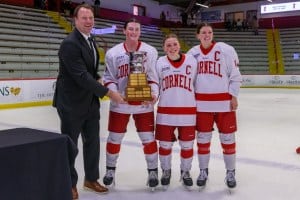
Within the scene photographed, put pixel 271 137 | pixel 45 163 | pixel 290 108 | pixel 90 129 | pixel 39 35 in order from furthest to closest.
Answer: pixel 39 35 < pixel 290 108 < pixel 271 137 < pixel 90 129 < pixel 45 163

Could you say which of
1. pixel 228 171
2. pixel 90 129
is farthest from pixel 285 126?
pixel 90 129

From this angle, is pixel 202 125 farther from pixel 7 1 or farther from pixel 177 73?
pixel 7 1

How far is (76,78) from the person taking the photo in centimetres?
255

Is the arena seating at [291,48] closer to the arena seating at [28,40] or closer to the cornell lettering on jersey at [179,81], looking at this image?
the arena seating at [28,40]

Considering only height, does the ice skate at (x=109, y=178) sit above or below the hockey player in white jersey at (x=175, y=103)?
below

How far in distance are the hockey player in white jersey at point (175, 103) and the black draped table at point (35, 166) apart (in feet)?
3.63

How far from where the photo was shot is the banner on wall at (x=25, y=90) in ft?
28.1

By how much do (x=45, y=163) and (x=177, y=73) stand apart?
1390mm

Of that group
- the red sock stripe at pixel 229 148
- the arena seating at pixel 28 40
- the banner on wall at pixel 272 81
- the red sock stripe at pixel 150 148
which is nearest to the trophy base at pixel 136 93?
the red sock stripe at pixel 150 148

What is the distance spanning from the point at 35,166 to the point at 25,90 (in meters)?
7.77

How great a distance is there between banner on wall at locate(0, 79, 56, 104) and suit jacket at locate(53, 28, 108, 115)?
20.9 ft

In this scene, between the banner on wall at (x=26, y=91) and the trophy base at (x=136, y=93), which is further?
the banner on wall at (x=26, y=91)

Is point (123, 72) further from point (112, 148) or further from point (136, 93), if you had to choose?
point (112, 148)

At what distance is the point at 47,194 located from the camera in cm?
175
